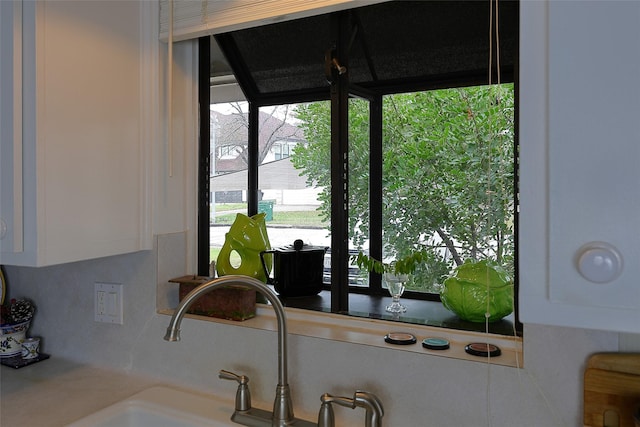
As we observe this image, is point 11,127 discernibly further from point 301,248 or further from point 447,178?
point 447,178

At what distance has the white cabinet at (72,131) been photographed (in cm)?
108

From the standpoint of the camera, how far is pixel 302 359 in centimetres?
119

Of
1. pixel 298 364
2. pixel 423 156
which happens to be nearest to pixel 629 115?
pixel 423 156

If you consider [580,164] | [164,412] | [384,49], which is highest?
[384,49]

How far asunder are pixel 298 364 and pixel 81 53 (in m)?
0.93

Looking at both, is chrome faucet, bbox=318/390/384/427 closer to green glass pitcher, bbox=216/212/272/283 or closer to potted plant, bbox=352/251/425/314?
potted plant, bbox=352/251/425/314

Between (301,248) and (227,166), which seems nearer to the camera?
(301,248)

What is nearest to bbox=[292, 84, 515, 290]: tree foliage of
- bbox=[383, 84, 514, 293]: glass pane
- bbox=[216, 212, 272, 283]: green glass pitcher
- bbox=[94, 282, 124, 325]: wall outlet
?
bbox=[383, 84, 514, 293]: glass pane

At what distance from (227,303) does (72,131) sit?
0.59 metres

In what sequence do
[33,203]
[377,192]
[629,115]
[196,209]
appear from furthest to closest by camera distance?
[196,209]
[377,192]
[33,203]
[629,115]

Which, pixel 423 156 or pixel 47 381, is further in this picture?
pixel 47 381

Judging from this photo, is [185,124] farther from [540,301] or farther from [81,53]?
[540,301]

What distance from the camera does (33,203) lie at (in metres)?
1.09

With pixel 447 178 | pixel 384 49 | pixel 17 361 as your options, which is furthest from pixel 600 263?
pixel 17 361
